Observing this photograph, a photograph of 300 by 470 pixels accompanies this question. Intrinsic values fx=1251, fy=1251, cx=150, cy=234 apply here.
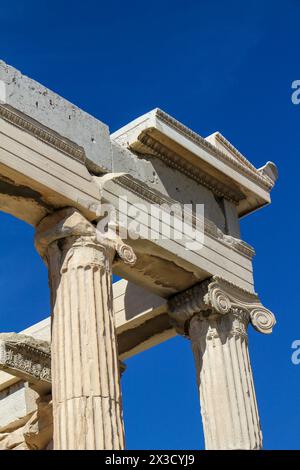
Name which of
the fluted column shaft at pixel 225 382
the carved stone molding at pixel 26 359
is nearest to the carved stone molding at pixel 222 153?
the fluted column shaft at pixel 225 382

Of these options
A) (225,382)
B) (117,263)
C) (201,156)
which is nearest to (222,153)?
(201,156)

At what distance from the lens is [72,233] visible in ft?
59.8

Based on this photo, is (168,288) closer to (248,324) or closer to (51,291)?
(248,324)

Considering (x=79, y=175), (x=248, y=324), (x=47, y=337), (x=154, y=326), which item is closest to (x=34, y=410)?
(x=47, y=337)

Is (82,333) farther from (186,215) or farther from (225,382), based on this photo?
(186,215)

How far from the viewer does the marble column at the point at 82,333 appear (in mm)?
16922

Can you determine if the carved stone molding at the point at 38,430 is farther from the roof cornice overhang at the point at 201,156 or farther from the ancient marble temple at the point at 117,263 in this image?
the roof cornice overhang at the point at 201,156

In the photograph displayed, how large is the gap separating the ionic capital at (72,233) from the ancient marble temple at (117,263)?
0.02m

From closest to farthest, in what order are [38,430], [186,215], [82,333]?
[82,333], [186,215], [38,430]

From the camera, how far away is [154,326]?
21.8 metres

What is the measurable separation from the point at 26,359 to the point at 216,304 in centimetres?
441

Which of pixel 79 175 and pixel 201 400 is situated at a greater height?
pixel 79 175

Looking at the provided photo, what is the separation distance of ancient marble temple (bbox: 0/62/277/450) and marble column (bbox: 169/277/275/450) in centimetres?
2
